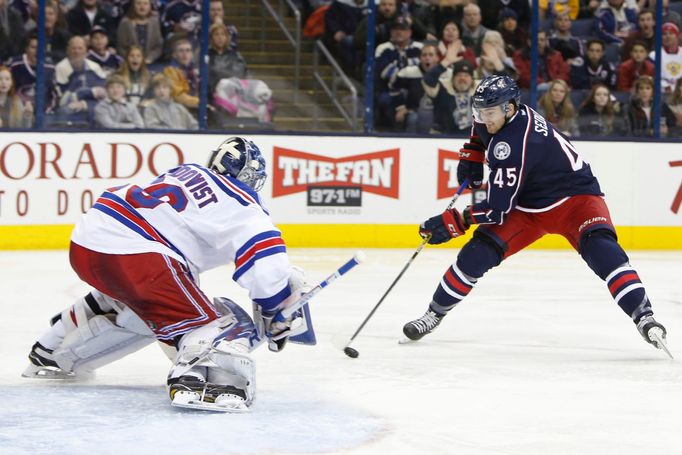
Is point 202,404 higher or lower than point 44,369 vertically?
higher

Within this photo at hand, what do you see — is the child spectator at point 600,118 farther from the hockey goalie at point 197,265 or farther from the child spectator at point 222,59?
the hockey goalie at point 197,265

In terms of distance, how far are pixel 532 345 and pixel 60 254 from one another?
11.9 feet

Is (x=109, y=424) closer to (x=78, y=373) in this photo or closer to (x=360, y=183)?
(x=78, y=373)

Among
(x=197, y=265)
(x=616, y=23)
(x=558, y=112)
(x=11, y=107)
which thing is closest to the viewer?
(x=197, y=265)

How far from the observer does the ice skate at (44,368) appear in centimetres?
397

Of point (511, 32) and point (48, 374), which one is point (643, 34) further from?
point (48, 374)

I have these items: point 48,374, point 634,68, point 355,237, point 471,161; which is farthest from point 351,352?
point 634,68

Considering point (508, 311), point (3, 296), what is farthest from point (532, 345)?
point (3, 296)

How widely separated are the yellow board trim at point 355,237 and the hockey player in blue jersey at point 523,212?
11.0 ft

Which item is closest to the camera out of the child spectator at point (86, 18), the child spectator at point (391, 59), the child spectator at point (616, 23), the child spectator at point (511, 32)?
the child spectator at point (86, 18)

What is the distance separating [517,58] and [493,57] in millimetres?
195

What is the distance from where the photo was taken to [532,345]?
4969mm

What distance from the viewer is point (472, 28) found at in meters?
8.59

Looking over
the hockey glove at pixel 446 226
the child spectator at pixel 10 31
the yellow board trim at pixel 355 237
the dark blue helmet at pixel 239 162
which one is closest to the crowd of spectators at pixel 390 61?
the child spectator at pixel 10 31
